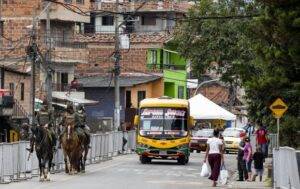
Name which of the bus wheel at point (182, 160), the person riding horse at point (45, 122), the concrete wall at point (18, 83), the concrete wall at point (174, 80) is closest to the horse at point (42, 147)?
the person riding horse at point (45, 122)

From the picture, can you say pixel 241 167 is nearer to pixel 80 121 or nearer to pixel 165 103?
pixel 80 121

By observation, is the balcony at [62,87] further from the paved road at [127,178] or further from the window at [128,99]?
the paved road at [127,178]

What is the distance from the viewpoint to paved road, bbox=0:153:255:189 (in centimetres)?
2802

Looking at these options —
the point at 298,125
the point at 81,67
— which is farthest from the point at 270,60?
the point at 81,67

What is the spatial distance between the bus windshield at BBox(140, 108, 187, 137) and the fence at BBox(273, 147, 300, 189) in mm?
15228

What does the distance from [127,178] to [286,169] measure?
29.2 ft

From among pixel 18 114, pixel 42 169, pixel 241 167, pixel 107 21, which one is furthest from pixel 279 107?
pixel 107 21

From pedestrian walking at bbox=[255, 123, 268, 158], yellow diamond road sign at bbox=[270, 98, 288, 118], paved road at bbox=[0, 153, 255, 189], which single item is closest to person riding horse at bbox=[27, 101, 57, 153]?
paved road at bbox=[0, 153, 255, 189]

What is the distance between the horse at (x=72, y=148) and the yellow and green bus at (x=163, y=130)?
28.7ft

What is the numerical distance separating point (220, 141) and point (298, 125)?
2.89 meters

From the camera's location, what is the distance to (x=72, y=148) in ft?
109

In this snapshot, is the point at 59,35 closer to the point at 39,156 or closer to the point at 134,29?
the point at 134,29

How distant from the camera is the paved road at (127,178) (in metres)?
28.0

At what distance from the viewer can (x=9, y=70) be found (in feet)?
185
